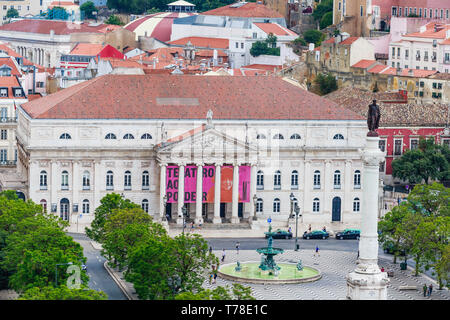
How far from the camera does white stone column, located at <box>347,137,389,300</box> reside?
88.9 metres

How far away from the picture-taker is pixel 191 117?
15175 centimetres

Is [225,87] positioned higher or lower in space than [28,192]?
higher

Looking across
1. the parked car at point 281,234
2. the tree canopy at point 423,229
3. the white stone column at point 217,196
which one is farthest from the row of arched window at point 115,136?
the tree canopy at point 423,229

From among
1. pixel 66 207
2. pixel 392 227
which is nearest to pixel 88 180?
pixel 66 207

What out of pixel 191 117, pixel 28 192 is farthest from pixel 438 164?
pixel 28 192

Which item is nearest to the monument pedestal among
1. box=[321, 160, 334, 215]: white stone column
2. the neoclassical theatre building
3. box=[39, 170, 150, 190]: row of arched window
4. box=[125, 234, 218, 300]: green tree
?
box=[125, 234, 218, 300]: green tree

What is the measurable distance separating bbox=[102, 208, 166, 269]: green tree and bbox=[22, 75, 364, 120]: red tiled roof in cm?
2375

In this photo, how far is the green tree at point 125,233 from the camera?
11956cm

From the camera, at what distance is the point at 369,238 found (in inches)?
3526

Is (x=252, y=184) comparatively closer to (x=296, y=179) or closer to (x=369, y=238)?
(x=296, y=179)

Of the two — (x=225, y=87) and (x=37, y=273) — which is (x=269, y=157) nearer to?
(x=225, y=87)

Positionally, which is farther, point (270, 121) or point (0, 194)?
point (270, 121)

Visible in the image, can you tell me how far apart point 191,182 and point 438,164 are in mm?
32202

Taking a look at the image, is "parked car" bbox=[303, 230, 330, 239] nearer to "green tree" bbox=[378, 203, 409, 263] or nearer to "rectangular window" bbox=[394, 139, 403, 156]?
"green tree" bbox=[378, 203, 409, 263]
